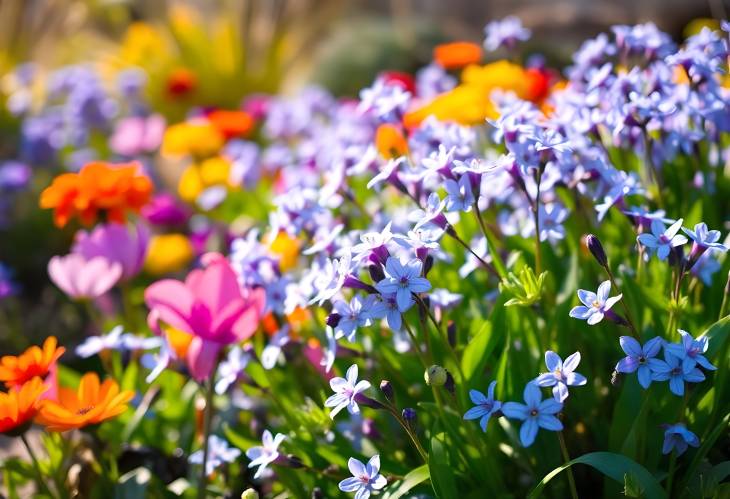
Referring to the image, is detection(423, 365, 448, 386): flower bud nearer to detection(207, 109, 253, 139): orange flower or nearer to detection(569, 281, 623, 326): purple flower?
detection(569, 281, 623, 326): purple flower

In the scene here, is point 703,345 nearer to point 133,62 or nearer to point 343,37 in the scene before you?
point 343,37

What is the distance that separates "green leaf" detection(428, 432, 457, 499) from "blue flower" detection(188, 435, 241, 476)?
0.53m

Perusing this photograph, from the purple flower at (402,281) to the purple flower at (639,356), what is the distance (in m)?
0.33

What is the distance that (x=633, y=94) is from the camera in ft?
5.50

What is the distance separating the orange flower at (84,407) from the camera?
161 cm

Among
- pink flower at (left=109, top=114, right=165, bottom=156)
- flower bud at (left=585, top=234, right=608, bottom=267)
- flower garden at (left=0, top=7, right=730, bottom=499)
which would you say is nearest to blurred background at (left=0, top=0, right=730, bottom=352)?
pink flower at (left=109, top=114, right=165, bottom=156)

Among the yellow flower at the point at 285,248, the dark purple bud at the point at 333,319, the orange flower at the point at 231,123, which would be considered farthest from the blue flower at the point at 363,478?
the orange flower at the point at 231,123

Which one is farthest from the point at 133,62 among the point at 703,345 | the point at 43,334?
the point at 703,345

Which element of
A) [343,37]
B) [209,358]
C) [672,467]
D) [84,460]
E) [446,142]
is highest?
[446,142]

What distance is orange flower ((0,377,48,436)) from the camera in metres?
1.57

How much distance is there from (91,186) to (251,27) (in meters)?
4.67

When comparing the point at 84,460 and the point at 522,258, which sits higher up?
the point at 522,258

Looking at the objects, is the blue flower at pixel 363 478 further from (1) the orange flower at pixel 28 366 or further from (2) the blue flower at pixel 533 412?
(1) the orange flower at pixel 28 366

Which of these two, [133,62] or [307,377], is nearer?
[307,377]
